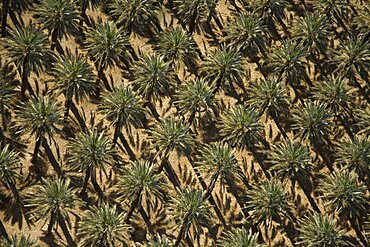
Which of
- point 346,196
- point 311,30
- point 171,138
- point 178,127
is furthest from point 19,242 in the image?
point 311,30

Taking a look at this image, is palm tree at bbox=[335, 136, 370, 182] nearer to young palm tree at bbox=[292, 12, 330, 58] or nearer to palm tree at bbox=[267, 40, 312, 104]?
palm tree at bbox=[267, 40, 312, 104]

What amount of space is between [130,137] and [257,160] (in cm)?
771

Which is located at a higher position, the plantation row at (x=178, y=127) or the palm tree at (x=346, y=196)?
the plantation row at (x=178, y=127)

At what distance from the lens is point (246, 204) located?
94.3ft

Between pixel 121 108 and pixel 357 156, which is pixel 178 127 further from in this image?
pixel 357 156

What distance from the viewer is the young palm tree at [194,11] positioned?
104 feet

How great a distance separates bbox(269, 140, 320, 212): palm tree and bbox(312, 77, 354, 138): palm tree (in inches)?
133

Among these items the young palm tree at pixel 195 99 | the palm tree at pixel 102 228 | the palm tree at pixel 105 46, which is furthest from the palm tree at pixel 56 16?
the palm tree at pixel 102 228

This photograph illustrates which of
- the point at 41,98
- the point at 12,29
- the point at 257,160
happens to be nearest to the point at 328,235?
the point at 257,160

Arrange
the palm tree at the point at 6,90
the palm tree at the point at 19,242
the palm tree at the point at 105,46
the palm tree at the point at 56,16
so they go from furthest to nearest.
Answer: the palm tree at the point at 105,46
the palm tree at the point at 56,16
the palm tree at the point at 6,90
the palm tree at the point at 19,242

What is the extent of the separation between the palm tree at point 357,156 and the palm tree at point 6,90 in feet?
63.5

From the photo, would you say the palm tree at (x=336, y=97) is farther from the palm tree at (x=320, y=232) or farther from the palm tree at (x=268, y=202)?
the palm tree at (x=320, y=232)

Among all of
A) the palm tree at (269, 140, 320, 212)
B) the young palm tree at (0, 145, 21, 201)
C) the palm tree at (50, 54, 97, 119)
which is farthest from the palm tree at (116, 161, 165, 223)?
the palm tree at (269, 140, 320, 212)

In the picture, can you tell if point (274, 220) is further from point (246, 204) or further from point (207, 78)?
point (207, 78)
